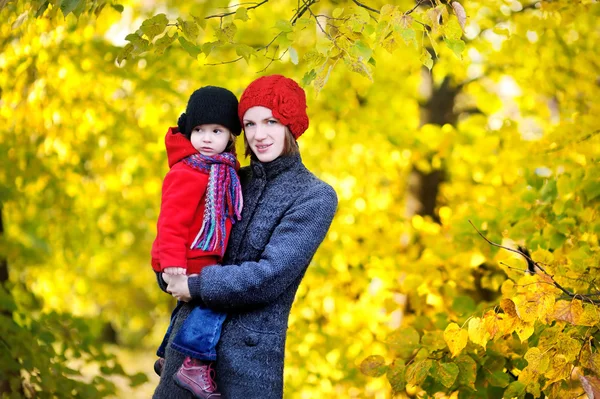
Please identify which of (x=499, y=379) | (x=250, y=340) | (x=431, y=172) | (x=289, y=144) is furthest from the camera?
(x=431, y=172)

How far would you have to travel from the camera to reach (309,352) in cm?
538

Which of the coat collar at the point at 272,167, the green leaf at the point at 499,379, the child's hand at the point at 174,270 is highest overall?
the coat collar at the point at 272,167

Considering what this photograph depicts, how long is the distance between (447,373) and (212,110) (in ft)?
3.92

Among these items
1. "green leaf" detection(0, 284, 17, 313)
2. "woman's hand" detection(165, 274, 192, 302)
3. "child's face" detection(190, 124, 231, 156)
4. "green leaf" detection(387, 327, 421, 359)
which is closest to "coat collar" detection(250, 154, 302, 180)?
"child's face" detection(190, 124, 231, 156)

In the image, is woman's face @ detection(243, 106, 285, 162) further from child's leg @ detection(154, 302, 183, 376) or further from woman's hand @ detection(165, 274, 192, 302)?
child's leg @ detection(154, 302, 183, 376)

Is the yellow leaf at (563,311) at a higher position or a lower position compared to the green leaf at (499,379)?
higher

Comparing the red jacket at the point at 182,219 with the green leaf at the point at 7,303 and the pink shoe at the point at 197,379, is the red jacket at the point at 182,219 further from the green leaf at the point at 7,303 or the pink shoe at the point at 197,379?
the green leaf at the point at 7,303

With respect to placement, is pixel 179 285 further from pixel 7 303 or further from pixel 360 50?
pixel 7 303

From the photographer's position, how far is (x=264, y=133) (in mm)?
2383

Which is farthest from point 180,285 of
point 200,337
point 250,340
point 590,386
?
point 590,386

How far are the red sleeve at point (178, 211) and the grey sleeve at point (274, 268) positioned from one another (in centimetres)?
10

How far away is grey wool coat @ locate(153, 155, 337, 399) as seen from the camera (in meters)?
2.23

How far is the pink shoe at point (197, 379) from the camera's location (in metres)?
2.24

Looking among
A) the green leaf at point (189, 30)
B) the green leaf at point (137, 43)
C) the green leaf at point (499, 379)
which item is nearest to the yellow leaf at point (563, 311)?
the green leaf at point (499, 379)
